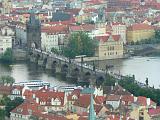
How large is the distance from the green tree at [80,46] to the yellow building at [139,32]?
475cm

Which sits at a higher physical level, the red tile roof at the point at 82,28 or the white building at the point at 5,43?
the red tile roof at the point at 82,28

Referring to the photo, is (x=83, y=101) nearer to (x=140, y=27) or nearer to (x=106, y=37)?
(x=106, y=37)

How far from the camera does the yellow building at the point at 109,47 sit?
43656mm

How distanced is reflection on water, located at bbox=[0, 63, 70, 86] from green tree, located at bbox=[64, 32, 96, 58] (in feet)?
10.2

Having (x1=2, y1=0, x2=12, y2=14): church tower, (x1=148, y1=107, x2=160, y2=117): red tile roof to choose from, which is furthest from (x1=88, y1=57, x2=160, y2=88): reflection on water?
Result: (x1=2, y1=0, x2=12, y2=14): church tower

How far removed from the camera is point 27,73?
121 ft

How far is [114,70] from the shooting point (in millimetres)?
37312

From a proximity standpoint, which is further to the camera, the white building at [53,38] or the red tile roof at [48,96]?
the white building at [53,38]

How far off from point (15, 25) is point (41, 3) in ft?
55.5

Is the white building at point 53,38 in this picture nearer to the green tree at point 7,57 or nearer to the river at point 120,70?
the green tree at point 7,57

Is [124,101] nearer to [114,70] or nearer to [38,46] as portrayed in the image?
[114,70]

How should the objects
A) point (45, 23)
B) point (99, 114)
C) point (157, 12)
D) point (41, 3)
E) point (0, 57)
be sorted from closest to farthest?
1. point (99, 114)
2. point (0, 57)
3. point (45, 23)
4. point (157, 12)
5. point (41, 3)

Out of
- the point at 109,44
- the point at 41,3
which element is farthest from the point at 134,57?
the point at 41,3

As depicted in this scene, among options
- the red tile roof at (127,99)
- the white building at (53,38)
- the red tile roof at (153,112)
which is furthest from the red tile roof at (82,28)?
the red tile roof at (153,112)
